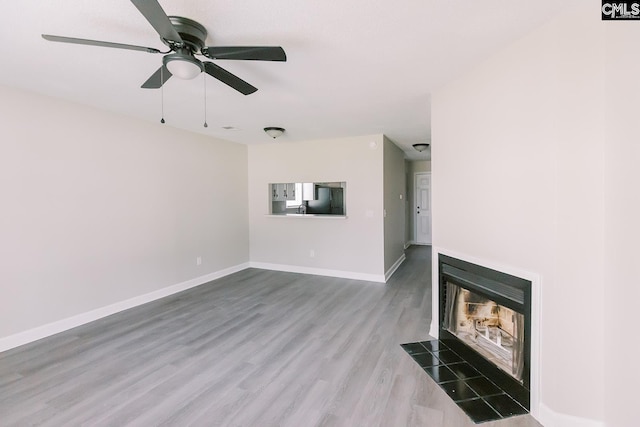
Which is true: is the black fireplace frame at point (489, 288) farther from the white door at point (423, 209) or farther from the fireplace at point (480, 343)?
the white door at point (423, 209)

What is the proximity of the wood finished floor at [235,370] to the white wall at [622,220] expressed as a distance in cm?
55

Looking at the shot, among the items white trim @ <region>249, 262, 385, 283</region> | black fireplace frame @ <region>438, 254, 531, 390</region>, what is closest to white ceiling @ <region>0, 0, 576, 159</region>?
black fireplace frame @ <region>438, 254, 531, 390</region>

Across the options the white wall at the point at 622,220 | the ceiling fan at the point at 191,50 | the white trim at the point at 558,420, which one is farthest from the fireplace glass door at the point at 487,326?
the ceiling fan at the point at 191,50

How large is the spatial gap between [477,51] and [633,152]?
119cm

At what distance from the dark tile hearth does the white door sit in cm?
598

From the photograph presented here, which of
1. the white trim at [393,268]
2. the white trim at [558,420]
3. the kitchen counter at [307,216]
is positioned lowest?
the white trim at [558,420]

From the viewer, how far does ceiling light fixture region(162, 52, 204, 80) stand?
174 cm

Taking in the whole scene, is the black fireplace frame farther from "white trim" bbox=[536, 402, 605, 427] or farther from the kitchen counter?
the kitchen counter

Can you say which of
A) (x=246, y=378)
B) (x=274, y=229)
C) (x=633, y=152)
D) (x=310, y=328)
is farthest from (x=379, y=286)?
(x=633, y=152)

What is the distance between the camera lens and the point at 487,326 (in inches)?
93.9

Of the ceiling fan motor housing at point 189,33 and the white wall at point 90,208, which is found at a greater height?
the ceiling fan motor housing at point 189,33

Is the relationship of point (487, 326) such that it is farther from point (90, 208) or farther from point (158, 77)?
point (90, 208)

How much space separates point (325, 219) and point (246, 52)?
381 centimetres

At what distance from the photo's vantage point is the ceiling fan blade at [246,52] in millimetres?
1701
